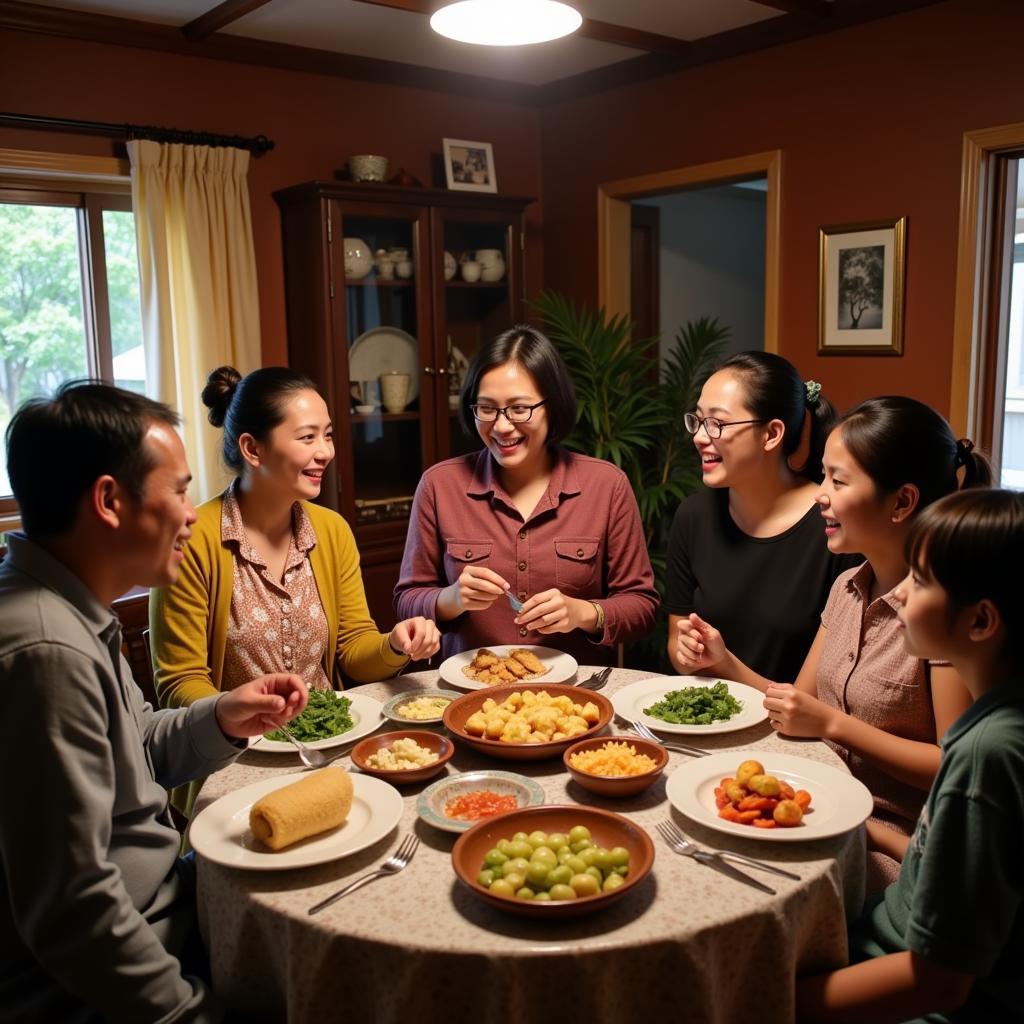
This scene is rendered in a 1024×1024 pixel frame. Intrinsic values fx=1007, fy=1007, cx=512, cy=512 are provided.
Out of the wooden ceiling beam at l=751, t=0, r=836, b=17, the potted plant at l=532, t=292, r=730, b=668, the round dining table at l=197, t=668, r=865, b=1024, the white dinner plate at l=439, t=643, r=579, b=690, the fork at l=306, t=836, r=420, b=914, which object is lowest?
the round dining table at l=197, t=668, r=865, b=1024

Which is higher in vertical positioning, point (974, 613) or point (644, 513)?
point (974, 613)

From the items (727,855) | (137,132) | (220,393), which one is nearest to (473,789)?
(727,855)

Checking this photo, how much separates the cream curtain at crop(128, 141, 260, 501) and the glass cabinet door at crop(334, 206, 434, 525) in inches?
15.9

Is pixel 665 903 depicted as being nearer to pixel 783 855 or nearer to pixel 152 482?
pixel 783 855

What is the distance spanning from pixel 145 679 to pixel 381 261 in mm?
1916

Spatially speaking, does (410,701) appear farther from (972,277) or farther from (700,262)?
(700,262)

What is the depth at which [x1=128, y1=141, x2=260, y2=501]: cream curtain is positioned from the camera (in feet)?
12.0

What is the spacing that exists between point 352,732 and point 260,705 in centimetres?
23

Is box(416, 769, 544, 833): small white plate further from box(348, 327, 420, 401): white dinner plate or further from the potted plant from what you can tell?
box(348, 327, 420, 401): white dinner plate

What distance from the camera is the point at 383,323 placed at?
4113 millimetres

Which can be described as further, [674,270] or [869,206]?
[674,270]

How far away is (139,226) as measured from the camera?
362cm

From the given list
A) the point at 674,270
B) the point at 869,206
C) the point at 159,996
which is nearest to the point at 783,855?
the point at 159,996

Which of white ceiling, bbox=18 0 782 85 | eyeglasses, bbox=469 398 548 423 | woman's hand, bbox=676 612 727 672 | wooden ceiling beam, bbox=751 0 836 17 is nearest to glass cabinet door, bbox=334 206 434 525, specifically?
white ceiling, bbox=18 0 782 85
